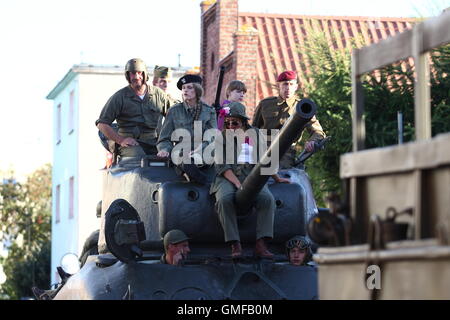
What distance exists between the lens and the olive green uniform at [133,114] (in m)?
11.6

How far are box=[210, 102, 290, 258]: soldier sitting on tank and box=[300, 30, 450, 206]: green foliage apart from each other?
Result: 7.98 meters

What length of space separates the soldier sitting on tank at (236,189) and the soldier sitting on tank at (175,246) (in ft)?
1.09

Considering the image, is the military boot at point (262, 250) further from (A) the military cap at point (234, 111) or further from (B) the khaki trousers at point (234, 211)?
(A) the military cap at point (234, 111)

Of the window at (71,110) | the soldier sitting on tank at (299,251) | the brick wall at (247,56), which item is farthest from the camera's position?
the window at (71,110)

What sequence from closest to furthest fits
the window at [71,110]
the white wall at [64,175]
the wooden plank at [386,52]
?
the wooden plank at [386,52] < the white wall at [64,175] < the window at [71,110]

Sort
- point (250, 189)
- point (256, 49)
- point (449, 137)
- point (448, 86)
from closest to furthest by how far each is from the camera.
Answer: point (449, 137)
point (250, 189)
point (448, 86)
point (256, 49)

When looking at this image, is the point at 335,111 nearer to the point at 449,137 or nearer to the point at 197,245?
the point at 197,245

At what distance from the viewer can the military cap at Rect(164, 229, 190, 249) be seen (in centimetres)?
977

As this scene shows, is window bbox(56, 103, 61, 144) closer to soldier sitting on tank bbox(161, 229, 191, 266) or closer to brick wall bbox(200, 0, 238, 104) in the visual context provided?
brick wall bbox(200, 0, 238, 104)

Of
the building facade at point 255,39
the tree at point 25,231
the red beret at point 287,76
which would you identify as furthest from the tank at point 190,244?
the tree at point 25,231
